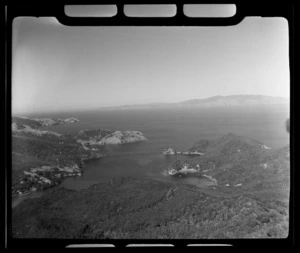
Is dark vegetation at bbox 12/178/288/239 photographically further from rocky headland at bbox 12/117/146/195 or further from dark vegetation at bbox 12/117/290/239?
rocky headland at bbox 12/117/146/195

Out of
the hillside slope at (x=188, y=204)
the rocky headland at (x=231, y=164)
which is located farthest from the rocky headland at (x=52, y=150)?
the rocky headland at (x=231, y=164)

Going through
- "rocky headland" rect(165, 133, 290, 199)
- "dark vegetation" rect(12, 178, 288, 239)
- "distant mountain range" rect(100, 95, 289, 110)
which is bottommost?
"dark vegetation" rect(12, 178, 288, 239)

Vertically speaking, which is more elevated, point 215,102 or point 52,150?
point 215,102

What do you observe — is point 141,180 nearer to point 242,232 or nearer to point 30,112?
point 242,232

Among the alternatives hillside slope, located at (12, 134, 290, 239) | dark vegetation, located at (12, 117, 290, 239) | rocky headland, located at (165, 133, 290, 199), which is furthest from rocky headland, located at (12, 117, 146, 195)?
rocky headland, located at (165, 133, 290, 199)

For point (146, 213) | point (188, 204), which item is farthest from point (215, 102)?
point (146, 213)

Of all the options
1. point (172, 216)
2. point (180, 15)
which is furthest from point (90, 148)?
point (180, 15)

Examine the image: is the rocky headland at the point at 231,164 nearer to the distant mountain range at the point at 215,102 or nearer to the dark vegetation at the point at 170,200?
the dark vegetation at the point at 170,200

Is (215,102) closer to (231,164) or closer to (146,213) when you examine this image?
(231,164)

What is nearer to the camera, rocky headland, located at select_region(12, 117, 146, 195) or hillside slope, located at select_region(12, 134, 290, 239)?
hillside slope, located at select_region(12, 134, 290, 239)

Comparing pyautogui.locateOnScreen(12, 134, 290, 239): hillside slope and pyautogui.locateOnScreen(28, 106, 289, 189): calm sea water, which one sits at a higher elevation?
pyautogui.locateOnScreen(28, 106, 289, 189): calm sea water
